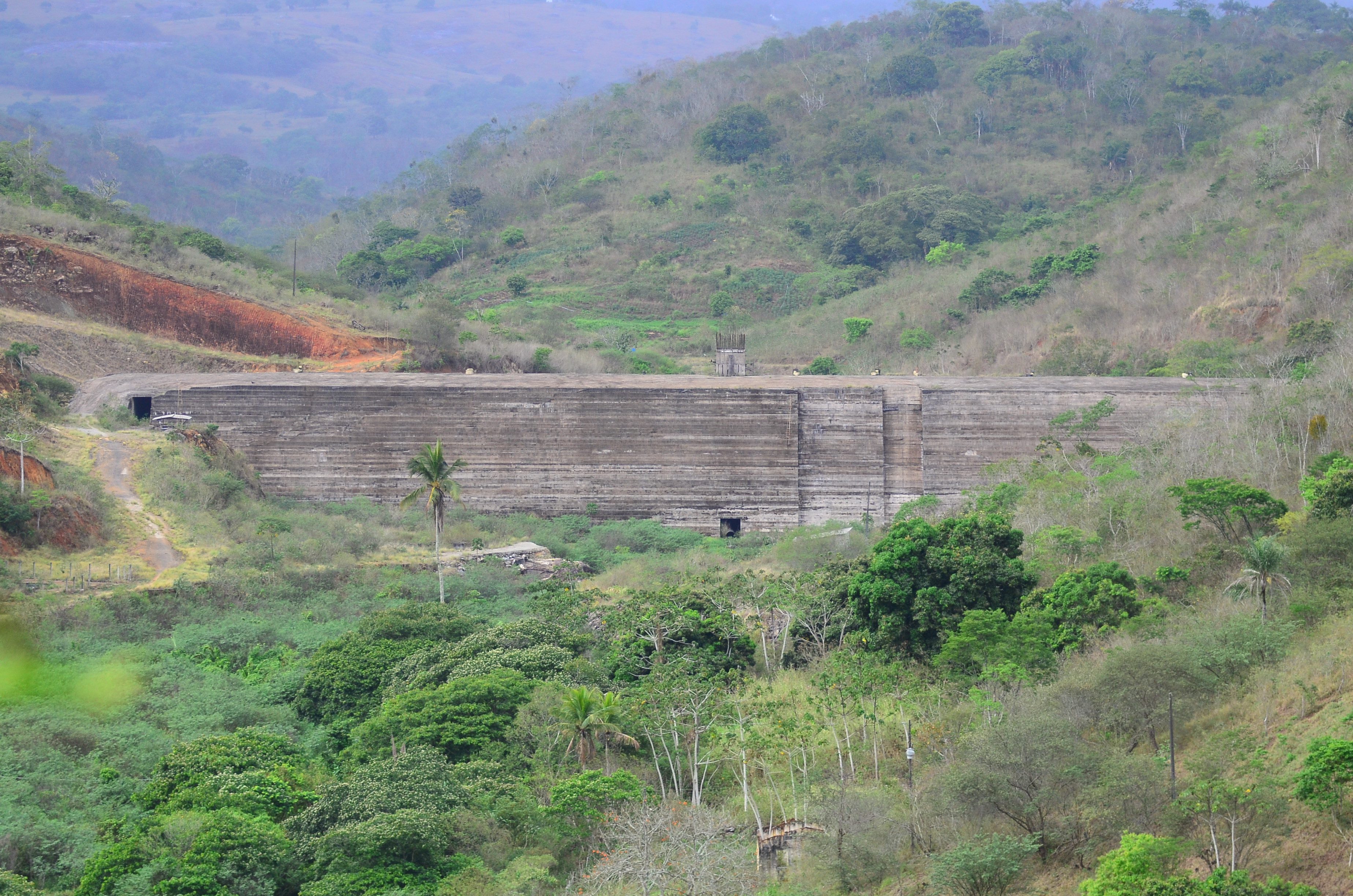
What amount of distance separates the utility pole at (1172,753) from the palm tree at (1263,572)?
3.04m

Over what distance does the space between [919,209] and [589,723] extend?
150ft

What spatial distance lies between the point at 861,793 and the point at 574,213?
54.9 m

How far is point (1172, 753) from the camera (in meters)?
14.3

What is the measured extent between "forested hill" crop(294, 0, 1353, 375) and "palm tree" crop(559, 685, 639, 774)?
77.5ft

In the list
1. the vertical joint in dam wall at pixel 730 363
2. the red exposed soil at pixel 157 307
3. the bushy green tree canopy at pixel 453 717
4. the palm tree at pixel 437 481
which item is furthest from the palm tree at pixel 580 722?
the red exposed soil at pixel 157 307

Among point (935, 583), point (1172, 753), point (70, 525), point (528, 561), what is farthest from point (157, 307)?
point (1172, 753)

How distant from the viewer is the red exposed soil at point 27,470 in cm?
2780

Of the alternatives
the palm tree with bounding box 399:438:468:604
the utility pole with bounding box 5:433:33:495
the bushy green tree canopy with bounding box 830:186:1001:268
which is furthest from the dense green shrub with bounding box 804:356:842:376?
the utility pole with bounding box 5:433:33:495

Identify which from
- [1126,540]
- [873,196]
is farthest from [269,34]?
[1126,540]

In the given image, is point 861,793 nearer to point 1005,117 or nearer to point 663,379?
point 663,379

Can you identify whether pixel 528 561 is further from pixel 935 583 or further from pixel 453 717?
pixel 935 583

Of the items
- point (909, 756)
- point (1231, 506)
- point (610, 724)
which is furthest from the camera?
point (1231, 506)

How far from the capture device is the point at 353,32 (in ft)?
545

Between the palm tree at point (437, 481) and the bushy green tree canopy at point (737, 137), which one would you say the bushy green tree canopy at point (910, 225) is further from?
the palm tree at point (437, 481)
